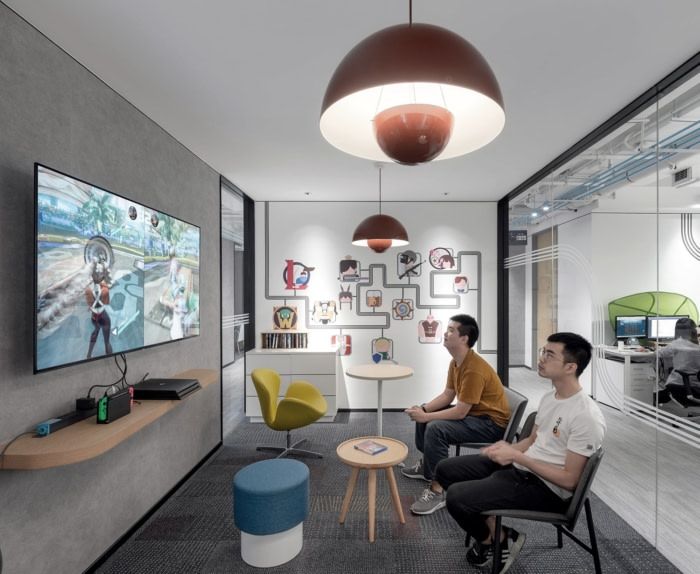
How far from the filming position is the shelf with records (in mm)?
5539

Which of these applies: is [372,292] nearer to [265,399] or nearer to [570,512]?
[265,399]

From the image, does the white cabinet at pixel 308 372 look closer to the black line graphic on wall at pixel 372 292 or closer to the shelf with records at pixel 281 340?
the shelf with records at pixel 281 340

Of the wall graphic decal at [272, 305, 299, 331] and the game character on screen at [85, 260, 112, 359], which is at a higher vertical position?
the game character on screen at [85, 260, 112, 359]

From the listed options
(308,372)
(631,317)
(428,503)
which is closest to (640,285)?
(631,317)

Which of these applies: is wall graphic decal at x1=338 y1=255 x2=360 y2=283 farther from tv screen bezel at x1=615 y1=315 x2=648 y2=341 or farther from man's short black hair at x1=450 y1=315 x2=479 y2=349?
tv screen bezel at x1=615 y1=315 x2=648 y2=341

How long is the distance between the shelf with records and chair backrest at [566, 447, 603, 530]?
3.95m

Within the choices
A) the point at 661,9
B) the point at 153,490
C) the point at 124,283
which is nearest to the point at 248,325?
the point at 153,490

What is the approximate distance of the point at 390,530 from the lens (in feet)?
9.17

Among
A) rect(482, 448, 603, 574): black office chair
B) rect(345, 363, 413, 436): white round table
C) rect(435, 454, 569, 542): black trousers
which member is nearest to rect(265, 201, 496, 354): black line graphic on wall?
rect(345, 363, 413, 436): white round table

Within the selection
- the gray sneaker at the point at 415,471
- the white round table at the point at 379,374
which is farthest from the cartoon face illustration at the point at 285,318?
the gray sneaker at the point at 415,471

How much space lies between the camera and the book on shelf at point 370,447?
284cm

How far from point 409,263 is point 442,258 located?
1.50ft

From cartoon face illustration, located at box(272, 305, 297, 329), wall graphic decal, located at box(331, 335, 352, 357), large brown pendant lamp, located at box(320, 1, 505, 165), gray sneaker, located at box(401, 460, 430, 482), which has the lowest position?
gray sneaker, located at box(401, 460, 430, 482)

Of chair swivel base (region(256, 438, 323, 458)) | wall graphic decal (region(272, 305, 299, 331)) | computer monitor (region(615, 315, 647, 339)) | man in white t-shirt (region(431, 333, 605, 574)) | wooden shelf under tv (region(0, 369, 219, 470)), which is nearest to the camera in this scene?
wooden shelf under tv (region(0, 369, 219, 470))
